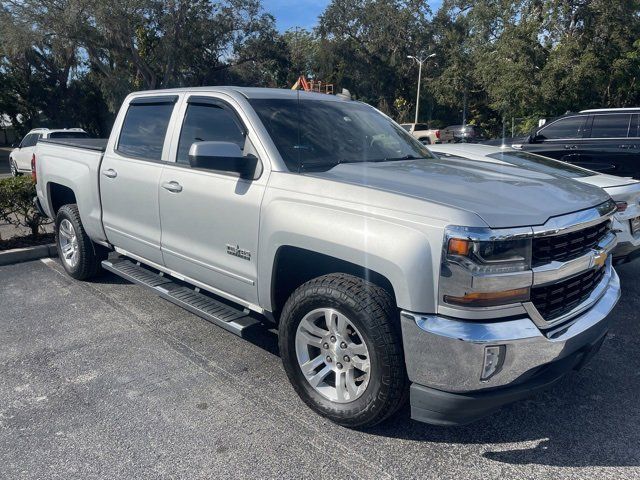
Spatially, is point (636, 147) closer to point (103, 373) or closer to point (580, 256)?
point (580, 256)

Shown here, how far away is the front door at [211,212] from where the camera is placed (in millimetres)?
3504

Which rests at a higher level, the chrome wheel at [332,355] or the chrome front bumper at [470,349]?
the chrome front bumper at [470,349]

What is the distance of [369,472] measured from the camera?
2.76m

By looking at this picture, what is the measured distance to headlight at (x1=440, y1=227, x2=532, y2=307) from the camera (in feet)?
8.27

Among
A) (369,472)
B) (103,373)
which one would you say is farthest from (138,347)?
(369,472)

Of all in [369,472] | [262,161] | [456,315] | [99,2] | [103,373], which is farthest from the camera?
[99,2]

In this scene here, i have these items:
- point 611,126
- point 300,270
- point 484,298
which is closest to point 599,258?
point 484,298

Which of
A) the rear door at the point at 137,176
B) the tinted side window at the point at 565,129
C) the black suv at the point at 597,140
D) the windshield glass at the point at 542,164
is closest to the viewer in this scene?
the rear door at the point at 137,176

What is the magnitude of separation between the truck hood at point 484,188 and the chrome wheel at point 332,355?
32.0 inches

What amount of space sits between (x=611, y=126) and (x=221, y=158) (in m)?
8.44

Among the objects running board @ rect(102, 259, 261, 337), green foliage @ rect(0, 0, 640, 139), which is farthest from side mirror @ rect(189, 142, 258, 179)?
green foliage @ rect(0, 0, 640, 139)

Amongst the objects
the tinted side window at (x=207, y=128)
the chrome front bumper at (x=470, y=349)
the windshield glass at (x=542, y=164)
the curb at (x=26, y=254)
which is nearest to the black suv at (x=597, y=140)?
the windshield glass at (x=542, y=164)

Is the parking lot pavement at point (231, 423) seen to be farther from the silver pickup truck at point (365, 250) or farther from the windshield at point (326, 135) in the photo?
the windshield at point (326, 135)

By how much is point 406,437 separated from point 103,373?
7.21 ft
